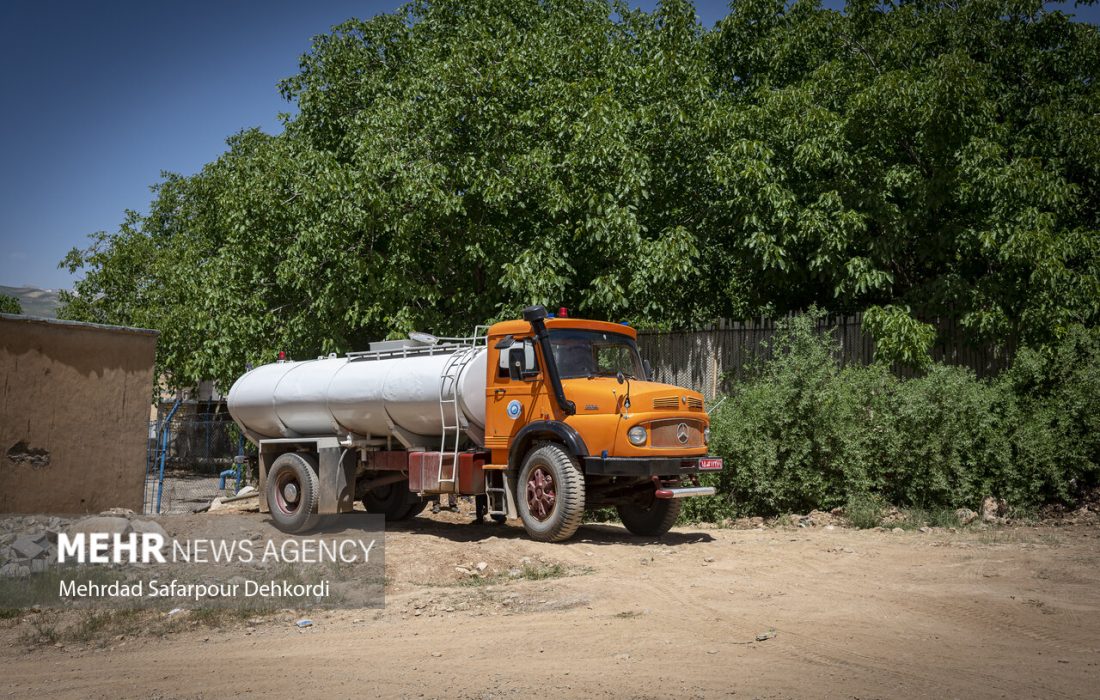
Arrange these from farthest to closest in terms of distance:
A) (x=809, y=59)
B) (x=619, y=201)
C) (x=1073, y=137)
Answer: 1. (x=809, y=59)
2. (x=619, y=201)
3. (x=1073, y=137)

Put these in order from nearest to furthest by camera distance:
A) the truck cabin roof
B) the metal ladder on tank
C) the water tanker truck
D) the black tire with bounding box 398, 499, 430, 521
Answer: the water tanker truck → the truck cabin roof → the metal ladder on tank → the black tire with bounding box 398, 499, 430, 521

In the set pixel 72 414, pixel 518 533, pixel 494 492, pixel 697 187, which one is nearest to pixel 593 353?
pixel 494 492

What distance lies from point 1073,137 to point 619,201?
7219 mm

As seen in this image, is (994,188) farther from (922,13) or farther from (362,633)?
(362,633)

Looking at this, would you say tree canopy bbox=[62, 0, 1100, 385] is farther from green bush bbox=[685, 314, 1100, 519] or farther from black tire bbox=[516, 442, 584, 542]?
black tire bbox=[516, 442, 584, 542]

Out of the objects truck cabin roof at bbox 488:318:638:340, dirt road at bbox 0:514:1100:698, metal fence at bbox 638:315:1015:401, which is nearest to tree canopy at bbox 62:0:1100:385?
metal fence at bbox 638:315:1015:401

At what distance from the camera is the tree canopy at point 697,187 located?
15477 mm

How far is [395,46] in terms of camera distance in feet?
76.9

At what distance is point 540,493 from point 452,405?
180 cm

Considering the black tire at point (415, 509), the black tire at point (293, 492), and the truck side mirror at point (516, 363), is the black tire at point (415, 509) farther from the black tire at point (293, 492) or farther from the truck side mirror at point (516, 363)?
the truck side mirror at point (516, 363)

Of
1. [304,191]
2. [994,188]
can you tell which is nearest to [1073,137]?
[994,188]

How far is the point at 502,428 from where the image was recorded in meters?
12.8

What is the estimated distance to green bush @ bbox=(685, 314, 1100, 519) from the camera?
13562 millimetres

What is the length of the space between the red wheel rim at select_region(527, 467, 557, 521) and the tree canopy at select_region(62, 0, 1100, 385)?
4.73 meters
